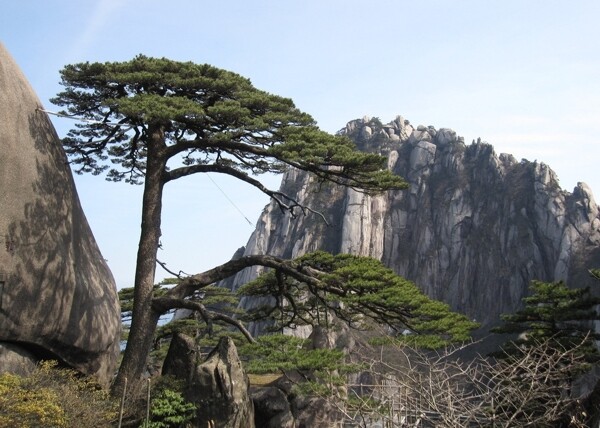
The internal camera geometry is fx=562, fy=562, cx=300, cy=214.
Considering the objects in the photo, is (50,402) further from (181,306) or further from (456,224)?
(456,224)

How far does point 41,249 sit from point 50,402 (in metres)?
3.42

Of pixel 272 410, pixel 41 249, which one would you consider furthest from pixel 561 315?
pixel 41 249

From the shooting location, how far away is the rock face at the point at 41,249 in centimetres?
1038

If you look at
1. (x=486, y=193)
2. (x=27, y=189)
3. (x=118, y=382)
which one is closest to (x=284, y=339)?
(x=118, y=382)

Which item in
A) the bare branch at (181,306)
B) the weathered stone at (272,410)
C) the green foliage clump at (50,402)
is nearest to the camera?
the green foliage clump at (50,402)

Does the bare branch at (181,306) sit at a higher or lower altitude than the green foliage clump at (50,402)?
higher

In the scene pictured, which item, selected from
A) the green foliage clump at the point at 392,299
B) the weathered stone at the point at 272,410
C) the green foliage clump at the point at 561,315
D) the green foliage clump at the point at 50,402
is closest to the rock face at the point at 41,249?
the green foliage clump at the point at 50,402

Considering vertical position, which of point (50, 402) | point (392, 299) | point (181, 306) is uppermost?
point (392, 299)

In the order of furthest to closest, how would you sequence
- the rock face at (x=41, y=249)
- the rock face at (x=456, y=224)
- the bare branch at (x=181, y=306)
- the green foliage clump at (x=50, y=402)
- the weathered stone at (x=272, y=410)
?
the rock face at (x=456, y=224), the weathered stone at (x=272, y=410), the bare branch at (x=181, y=306), the rock face at (x=41, y=249), the green foliage clump at (x=50, y=402)

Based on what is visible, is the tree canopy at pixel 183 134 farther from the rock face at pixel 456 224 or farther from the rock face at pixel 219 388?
the rock face at pixel 456 224

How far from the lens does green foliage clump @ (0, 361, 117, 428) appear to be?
834 centimetres

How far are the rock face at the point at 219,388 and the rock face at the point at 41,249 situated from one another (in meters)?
2.28

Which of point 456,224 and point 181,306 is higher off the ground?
point 456,224

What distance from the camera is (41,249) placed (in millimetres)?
10953
